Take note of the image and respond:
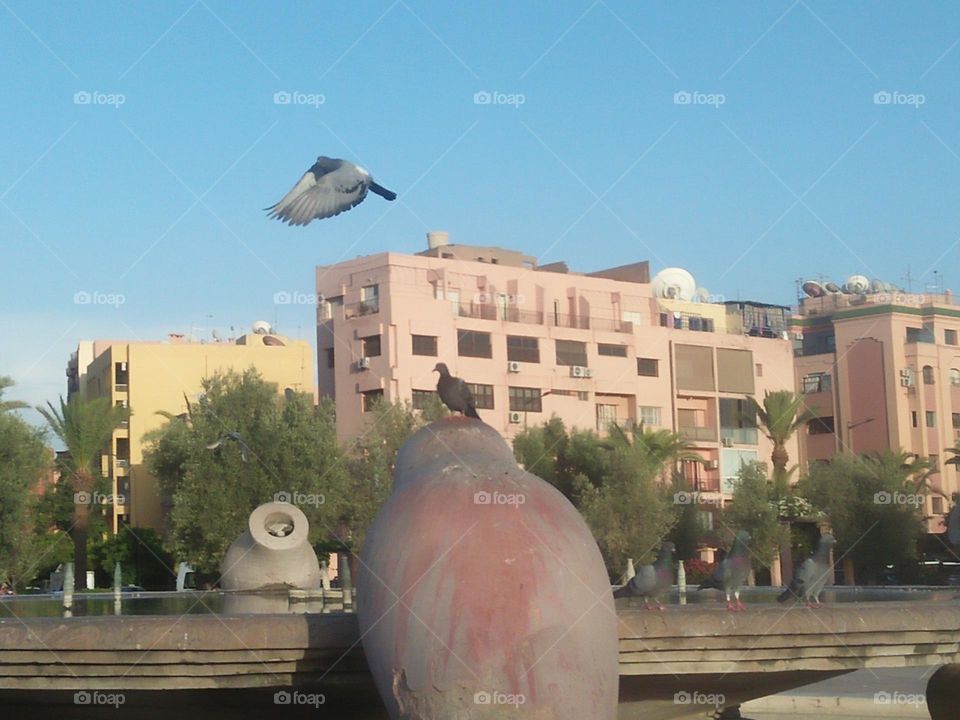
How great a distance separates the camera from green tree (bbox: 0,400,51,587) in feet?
139

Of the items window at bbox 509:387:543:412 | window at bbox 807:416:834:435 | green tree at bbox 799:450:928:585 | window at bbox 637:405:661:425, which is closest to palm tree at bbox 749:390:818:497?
green tree at bbox 799:450:928:585

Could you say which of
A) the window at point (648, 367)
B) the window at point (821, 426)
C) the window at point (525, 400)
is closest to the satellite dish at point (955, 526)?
the window at point (525, 400)

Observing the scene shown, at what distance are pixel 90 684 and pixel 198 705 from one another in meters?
0.87

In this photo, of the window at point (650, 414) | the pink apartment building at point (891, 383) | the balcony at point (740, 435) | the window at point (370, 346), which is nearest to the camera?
the window at point (370, 346)

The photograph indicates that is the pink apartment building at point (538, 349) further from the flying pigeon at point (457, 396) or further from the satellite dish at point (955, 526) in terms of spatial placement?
the flying pigeon at point (457, 396)

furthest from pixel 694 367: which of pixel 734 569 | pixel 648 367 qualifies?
pixel 734 569

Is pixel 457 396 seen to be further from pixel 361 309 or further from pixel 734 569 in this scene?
pixel 361 309

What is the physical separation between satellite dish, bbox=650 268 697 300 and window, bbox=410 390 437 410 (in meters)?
19.1

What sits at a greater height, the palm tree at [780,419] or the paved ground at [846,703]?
the palm tree at [780,419]

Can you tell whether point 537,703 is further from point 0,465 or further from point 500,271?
point 500,271

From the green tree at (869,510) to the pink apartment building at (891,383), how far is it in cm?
1281

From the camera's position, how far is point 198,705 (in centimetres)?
833

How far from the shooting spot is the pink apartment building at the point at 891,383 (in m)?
66.3

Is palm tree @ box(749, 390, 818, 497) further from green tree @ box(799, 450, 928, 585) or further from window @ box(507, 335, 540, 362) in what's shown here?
window @ box(507, 335, 540, 362)
